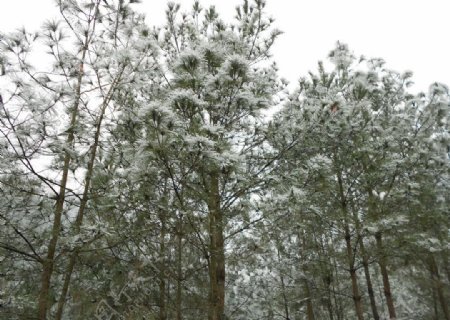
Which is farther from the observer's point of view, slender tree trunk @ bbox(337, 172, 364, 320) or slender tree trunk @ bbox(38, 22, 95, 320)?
slender tree trunk @ bbox(337, 172, 364, 320)

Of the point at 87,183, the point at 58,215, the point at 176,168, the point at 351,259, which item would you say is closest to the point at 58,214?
the point at 58,215

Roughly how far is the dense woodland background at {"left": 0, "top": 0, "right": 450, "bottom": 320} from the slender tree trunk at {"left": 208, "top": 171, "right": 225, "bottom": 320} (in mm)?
32

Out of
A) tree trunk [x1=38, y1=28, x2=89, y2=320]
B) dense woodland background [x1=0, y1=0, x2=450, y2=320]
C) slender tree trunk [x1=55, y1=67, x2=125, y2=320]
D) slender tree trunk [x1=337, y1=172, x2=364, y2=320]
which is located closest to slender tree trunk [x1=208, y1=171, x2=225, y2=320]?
dense woodland background [x1=0, y1=0, x2=450, y2=320]

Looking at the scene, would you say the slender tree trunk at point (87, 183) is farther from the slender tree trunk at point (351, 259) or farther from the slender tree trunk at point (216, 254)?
the slender tree trunk at point (351, 259)

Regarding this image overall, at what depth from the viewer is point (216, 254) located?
4.88 meters

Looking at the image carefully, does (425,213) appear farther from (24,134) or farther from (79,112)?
(24,134)

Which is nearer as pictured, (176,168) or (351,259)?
(176,168)

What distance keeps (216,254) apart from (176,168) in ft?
4.44

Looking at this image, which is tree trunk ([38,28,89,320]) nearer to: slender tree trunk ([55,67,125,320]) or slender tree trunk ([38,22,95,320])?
slender tree trunk ([38,22,95,320])

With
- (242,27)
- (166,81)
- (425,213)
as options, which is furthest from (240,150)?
(425,213)

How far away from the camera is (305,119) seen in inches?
219

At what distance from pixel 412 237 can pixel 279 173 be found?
3.43 meters

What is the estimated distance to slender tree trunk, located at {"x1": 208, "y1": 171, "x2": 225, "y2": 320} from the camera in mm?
4602

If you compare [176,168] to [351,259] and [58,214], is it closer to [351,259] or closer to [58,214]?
[58,214]
